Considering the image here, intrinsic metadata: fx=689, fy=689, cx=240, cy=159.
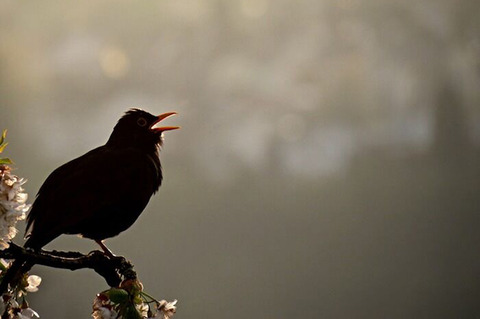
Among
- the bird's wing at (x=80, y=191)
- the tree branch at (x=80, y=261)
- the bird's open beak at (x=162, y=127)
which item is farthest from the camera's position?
the bird's open beak at (x=162, y=127)

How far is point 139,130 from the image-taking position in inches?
245

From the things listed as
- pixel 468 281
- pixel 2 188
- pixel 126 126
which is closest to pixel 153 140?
pixel 126 126

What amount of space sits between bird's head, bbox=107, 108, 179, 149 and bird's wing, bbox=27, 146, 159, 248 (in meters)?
0.70

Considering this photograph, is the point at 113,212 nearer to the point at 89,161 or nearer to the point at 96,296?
the point at 89,161

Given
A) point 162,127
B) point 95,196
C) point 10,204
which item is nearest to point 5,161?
point 10,204

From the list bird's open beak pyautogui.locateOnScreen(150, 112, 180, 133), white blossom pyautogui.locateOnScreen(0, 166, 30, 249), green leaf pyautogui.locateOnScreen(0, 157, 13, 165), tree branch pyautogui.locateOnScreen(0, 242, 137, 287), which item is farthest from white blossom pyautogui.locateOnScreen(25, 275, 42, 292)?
bird's open beak pyautogui.locateOnScreen(150, 112, 180, 133)

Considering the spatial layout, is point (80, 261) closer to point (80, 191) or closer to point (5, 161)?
point (5, 161)

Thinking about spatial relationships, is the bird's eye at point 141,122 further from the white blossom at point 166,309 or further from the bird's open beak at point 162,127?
the white blossom at point 166,309

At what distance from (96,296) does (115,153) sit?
216 cm

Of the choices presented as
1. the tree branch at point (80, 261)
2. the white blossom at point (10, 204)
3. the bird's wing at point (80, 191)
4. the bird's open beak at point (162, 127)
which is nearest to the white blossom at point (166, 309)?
the tree branch at point (80, 261)

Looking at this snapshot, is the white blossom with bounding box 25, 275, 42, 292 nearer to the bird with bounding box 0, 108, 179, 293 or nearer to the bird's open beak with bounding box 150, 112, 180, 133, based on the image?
the bird with bounding box 0, 108, 179, 293

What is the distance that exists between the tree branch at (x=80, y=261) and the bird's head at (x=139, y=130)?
1915mm

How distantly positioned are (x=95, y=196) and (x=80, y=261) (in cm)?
127

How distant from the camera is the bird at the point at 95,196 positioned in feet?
15.3
